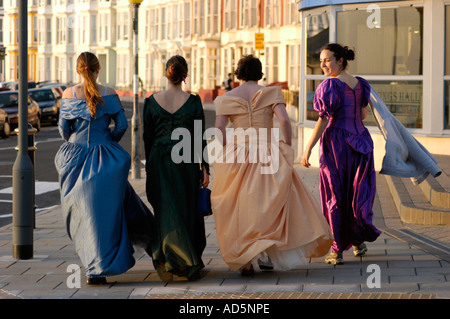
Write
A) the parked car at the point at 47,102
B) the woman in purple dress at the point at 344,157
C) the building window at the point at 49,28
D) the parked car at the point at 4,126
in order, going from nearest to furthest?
1. the woman in purple dress at the point at 344,157
2. the parked car at the point at 4,126
3. the parked car at the point at 47,102
4. the building window at the point at 49,28

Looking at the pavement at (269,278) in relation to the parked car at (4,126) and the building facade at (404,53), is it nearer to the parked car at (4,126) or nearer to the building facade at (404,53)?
the building facade at (404,53)

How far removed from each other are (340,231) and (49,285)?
98.8 inches

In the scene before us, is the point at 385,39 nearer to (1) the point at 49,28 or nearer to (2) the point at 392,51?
(2) the point at 392,51

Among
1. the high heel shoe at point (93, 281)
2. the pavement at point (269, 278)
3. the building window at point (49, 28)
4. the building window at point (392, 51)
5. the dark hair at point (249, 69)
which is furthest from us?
the building window at point (49, 28)

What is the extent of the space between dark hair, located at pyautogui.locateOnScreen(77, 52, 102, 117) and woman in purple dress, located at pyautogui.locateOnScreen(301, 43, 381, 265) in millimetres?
1850

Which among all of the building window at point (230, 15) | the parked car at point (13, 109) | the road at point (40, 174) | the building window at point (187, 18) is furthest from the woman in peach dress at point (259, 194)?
the building window at point (187, 18)

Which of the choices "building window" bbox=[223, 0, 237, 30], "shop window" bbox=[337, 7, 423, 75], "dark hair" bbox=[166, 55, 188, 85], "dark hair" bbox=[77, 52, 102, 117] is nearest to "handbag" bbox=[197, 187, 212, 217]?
"dark hair" bbox=[166, 55, 188, 85]

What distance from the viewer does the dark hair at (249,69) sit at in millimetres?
8633

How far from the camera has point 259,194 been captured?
8414mm

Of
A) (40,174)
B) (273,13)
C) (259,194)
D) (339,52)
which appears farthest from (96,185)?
(273,13)

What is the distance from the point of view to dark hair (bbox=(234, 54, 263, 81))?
8.63 metres

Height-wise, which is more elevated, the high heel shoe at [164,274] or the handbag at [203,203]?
the handbag at [203,203]

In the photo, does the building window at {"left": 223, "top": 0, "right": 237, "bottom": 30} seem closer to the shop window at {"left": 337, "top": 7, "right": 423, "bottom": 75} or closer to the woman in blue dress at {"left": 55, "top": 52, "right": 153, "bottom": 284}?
the shop window at {"left": 337, "top": 7, "right": 423, "bottom": 75}
